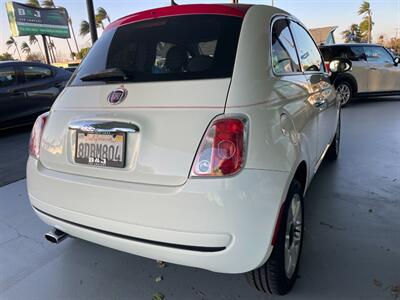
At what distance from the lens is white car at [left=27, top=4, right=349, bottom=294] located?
151 cm

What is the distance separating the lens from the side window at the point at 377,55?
8695 mm

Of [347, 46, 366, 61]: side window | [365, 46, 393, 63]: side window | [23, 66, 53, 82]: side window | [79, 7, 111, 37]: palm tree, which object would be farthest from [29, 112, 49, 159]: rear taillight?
[79, 7, 111, 37]: palm tree

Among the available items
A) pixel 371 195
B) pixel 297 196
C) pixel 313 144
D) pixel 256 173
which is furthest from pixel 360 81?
pixel 256 173

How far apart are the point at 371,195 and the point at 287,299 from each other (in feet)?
5.64

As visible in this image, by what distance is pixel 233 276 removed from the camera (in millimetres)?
2152

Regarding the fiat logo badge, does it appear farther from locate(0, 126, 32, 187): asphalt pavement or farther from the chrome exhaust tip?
locate(0, 126, 32, 187): asphalt pavement

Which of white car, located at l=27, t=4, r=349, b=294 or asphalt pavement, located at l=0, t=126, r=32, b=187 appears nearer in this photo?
white car, located at l=27, t=4, r=349, b=294

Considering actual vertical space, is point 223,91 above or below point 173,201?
above

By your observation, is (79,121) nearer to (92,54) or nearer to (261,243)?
(92,54)

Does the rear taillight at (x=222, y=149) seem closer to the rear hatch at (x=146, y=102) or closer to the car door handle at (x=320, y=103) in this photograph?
the rear hatch at (x=146, y=102)

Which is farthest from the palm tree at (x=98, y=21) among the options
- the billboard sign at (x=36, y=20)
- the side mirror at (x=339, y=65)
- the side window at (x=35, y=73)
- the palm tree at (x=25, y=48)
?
the side mirror at (x=339, y=65)

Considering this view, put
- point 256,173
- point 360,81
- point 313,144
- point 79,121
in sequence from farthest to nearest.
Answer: point 360,81, point 313,144, point 79,121, point 256,173

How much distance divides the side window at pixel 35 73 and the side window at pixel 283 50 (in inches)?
234

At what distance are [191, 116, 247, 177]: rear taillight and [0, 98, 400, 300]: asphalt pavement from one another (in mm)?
876
